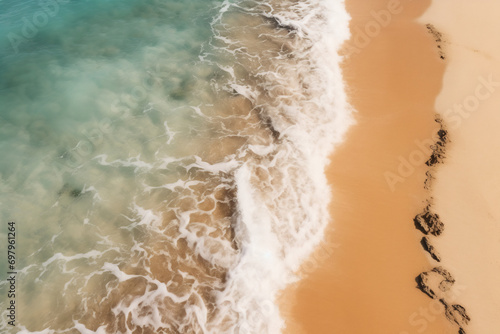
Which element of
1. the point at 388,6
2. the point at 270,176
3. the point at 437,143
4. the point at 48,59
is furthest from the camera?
the point at 388,6

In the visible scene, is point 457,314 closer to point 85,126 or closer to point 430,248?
point 430,248

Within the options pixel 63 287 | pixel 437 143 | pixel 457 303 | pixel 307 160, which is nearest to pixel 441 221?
pixel 457 303

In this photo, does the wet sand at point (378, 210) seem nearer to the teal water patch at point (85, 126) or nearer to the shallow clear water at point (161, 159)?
the shallow clear water at point (161, 159)

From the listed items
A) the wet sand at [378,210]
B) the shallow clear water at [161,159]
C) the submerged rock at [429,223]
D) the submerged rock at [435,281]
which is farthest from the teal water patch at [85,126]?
the submerged rock at [435,281]

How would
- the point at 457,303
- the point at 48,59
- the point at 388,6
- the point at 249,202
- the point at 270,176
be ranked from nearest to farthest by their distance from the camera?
the point at 457,303 < the point at 249,202 < the point at 270,176 < the point at 48,59 < the point at 388,6

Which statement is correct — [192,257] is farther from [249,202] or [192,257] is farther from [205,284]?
[249,202]

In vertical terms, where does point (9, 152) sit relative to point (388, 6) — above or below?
below

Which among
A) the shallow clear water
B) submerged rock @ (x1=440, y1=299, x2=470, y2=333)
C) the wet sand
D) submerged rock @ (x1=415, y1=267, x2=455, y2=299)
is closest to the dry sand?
submerged rock @ (x1=440, y1=299, x2=470, y2=333)

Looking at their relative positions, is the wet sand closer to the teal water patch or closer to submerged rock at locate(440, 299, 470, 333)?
submerged rock at locate(440, 299, 470, 333)
